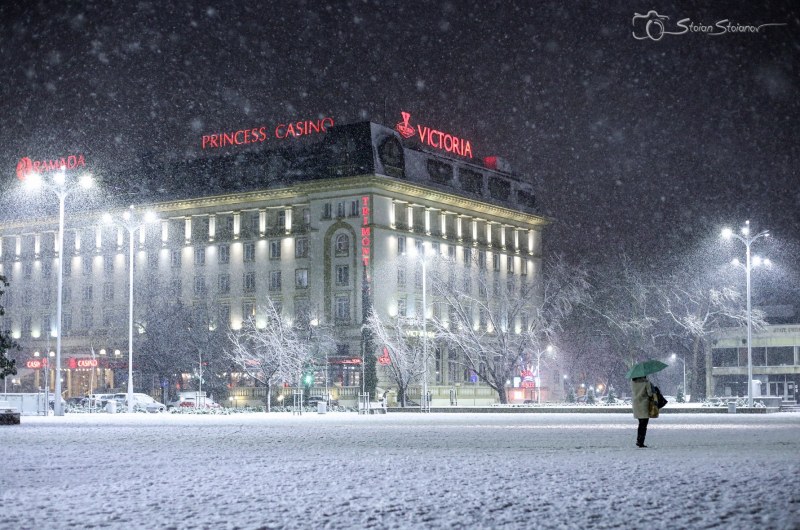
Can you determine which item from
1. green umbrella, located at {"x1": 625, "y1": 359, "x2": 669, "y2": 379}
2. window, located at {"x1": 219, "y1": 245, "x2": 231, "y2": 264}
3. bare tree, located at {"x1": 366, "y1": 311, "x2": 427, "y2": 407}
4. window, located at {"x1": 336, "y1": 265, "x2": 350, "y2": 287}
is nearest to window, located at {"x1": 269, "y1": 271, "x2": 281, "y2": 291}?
window, located at {"x1": 219, "y1": 245, "x2": 231, "y2": 264}

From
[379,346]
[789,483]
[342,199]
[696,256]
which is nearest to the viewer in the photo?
[789,483]

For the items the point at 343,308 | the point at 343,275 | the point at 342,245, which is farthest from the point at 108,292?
the point at 343,308

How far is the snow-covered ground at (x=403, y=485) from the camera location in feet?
38.4

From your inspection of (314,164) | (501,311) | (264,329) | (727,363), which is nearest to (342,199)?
(314,164)

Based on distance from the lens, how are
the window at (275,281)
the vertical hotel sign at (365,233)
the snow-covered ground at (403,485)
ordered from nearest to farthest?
the snow-covered ground at (403,485) → the vertical hotel sign at (365,233) → the window at (275,281)

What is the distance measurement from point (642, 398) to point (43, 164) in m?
96.2

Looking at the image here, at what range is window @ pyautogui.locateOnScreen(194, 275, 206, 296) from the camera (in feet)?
347

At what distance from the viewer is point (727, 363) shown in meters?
109

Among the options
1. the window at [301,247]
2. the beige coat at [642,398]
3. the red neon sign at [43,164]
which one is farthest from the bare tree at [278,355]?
the beige coat at [642,398]

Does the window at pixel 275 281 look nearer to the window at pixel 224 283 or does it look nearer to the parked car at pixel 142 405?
the window at pixel 224 283

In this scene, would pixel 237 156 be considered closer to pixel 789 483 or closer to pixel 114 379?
pixel 114 379

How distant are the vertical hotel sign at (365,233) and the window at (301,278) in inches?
267

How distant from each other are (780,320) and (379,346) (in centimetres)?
3878

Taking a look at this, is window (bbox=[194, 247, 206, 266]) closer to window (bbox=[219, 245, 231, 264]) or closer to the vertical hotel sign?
window (bbox=[219, 245, 231, 264])
